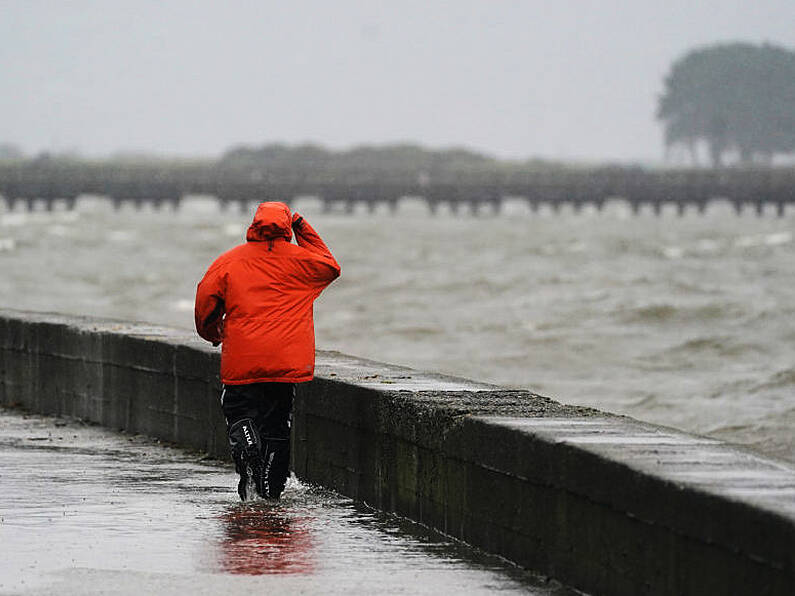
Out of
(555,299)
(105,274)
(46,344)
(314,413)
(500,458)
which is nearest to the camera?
(500,458)

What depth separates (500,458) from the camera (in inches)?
275

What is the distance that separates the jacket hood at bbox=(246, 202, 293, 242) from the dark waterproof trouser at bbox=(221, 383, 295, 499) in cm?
64

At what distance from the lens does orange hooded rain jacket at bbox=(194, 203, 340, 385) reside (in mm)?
8141

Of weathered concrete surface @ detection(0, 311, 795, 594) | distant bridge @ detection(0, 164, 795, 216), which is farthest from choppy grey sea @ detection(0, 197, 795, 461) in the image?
distant bridge @ detection(0, 164, 795, 216)

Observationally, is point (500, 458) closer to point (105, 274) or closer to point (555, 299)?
point (555, 299)

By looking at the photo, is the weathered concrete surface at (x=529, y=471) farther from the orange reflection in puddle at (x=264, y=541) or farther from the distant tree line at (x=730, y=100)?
the distant tree line at (x=730, y=100)

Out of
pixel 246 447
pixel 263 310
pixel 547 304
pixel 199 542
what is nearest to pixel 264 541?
pixel 199 542

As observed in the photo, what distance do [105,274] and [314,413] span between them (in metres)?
64.6

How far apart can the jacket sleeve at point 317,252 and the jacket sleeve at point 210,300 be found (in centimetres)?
38

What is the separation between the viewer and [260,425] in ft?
27.6

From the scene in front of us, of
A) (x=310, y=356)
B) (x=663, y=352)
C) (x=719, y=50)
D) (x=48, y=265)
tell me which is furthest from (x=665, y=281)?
(x=719, y=50)

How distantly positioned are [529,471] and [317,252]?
1896mm

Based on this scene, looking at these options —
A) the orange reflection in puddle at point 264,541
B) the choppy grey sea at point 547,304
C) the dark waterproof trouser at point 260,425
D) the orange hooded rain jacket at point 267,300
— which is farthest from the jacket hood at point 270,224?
the choppy grey sea at point 547,304

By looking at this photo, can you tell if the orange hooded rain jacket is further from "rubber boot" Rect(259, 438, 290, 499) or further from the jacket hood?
"rubber boot" Rect(259, 438, 290, 499)
